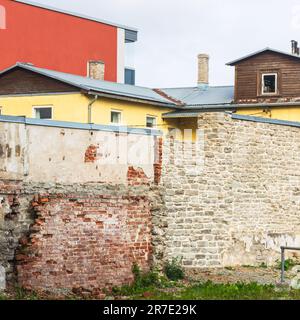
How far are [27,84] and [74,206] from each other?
14.8 m

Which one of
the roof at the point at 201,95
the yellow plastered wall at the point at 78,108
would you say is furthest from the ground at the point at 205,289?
the roof at the point at 201,95

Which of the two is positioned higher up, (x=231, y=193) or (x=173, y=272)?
(x=231, y=193)

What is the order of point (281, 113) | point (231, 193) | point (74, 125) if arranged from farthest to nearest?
1. point (281, 113)
2. point (231, 193)
3. point (74, 125)

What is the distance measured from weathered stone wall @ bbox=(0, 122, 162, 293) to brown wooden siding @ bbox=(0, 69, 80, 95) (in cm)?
1201

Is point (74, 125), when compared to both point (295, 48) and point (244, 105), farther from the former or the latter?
point (295, 48)

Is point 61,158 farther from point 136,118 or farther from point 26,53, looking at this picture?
point 26,53

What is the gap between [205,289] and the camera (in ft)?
59.1

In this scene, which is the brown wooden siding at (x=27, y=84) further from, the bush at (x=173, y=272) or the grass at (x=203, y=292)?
the grass at (x=203, y=292)

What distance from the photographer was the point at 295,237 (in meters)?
23.1

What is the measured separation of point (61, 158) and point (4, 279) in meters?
2.52

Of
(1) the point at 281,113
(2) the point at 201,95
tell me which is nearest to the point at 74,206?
(1) the point at 281,113

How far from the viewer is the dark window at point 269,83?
35031mm

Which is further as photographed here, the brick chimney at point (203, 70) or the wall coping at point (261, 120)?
the brick chimney at point (203, 70)

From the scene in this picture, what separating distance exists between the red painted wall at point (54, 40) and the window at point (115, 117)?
7.49 meters
